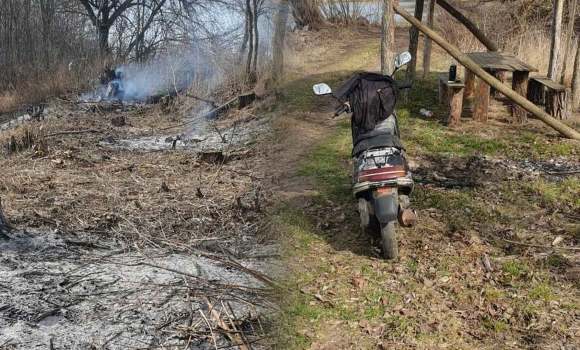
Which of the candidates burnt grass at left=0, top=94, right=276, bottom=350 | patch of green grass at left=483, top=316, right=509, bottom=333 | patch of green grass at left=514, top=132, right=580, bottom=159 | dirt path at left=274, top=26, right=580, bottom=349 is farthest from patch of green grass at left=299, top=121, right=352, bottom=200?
patch of green grass at left=483, top=316, right=509, bottom=333

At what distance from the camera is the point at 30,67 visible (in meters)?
22.7

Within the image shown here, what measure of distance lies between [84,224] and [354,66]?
30.5 ft

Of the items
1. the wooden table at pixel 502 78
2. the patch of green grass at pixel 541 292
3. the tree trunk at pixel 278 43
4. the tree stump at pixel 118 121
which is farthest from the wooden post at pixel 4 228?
the tree trunk at pixel 278 43

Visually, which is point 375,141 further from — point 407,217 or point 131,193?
point 131,193

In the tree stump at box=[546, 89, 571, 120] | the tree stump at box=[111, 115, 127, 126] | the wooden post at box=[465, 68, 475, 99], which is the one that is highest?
the wooden post at box=[465, 68, 475, 99]

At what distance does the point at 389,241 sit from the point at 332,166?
8.92 ft

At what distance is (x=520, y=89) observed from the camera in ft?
30.4

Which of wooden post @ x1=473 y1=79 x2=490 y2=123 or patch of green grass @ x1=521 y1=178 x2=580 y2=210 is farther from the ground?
wooden post @ x1=473 y1=79 x2=490 y2=123

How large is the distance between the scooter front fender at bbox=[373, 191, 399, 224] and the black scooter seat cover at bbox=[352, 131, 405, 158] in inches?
16.9

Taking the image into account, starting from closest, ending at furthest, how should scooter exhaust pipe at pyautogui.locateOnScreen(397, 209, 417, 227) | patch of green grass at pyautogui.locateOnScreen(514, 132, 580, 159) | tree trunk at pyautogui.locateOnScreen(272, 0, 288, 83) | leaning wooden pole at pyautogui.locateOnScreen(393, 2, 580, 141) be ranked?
1. scooter exhaust pipe at pyautogui.locateOnScreen(397, 209, 417, 227)
2. leaning wooden pole at pyautogui.locateOnScreen(393, 2, 580, 141)
3. patch of green grass at pyautogui.locateOnScreen(514, 132, 580, 159)
4. tree trunk at pyautogui.locateOnScreen(272, 0, 288, 83)

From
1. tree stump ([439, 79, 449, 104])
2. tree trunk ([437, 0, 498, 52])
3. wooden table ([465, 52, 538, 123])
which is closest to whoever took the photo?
wooden table ([465, 52, 538, 123])

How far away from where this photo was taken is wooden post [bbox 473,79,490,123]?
9.11 m

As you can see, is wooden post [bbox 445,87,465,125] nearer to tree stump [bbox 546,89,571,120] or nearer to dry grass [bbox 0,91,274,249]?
tree stump [bbox 546,89,571,120]

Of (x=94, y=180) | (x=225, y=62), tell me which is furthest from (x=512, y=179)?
(x=225, y=62)
